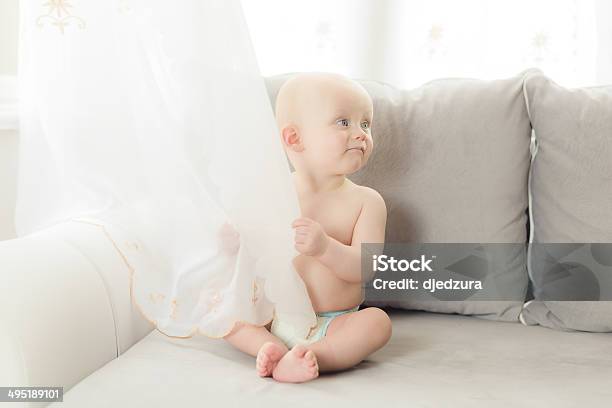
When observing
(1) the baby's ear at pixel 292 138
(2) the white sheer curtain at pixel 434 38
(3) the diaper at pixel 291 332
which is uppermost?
(2) the white sheer curtain at pixel 434 38

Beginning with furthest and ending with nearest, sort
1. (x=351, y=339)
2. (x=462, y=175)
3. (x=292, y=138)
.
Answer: (x=462, y=175)
(x=292, y=138)
(x=351, y=339)

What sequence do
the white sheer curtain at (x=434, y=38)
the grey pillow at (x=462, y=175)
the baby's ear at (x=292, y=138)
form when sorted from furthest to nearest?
1. the white sheer curtain at (x=434, y=38)
2. the grey pillow at (x=462, y=175)
3. the baby's ear at (x=292, y=138)

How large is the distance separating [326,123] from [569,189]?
0.47 metres

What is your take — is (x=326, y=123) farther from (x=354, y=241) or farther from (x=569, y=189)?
(x=569, y=189)

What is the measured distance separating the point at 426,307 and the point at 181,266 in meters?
0.51

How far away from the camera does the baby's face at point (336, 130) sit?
130 cm

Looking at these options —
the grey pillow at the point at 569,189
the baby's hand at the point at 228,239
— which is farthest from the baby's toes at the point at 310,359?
the grey pillow at the point at 569,189

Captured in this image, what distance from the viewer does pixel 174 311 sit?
1228 mm

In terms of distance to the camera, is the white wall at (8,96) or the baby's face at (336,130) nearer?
the baby's face at (336,130)

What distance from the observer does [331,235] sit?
1345mm

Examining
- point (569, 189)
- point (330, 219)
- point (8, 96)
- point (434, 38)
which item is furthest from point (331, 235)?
point (8, 96)

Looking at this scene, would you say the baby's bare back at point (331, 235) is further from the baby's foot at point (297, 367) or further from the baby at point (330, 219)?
the baby's foot at point (297, 367)

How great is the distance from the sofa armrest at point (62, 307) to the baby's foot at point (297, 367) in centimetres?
28

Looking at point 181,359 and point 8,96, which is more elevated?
point 8,96
